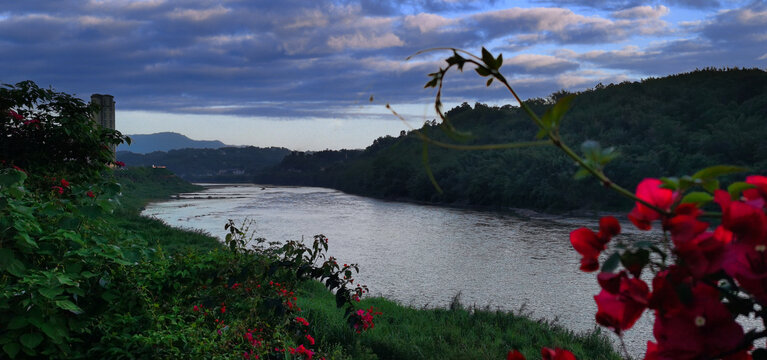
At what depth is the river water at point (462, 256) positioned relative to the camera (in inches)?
447

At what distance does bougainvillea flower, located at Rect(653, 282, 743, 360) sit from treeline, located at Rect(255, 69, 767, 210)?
20.6m

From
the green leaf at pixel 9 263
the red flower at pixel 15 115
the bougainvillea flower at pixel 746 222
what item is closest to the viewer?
the bougainvillea flower at pixel 746 222

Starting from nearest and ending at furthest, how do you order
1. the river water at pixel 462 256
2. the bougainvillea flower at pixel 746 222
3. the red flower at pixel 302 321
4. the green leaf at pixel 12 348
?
1. the bougainvillea flower at pixel 746 222
2. the green leaf at pixel 12 348
3. the red flower at pixel 302 321
4. the river water at pixel 462 256

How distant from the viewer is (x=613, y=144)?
26.1 metres

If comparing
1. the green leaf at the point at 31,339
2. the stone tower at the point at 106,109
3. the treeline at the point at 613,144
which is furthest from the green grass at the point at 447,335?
the treeline at the point at 613,144

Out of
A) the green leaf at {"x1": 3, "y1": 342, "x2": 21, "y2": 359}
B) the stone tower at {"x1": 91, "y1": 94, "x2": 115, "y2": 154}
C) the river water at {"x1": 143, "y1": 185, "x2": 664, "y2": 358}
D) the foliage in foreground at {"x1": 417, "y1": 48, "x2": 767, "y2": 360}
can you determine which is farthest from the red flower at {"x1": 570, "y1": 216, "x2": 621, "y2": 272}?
the stone tower at {"x1": 91, "y1": 94, "x2": 115, "y2": 154}

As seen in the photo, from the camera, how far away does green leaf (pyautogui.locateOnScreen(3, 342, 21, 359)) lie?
2833 mm

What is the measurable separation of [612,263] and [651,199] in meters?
0.11

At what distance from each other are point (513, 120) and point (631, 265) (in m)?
68.9

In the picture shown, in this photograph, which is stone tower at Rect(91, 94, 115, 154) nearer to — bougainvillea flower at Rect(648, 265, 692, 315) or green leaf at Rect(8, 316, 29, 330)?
green leaf at Rect(8, 316, 29, 330)

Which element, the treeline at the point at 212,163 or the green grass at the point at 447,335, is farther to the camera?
the treeline at the point at 212,163

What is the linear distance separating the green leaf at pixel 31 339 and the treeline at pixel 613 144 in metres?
18.5

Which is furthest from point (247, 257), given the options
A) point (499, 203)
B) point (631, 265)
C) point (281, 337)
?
point (499, 203)

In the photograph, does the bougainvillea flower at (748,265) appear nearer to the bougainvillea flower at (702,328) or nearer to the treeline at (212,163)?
the bougainvillea flower at (702,328)
